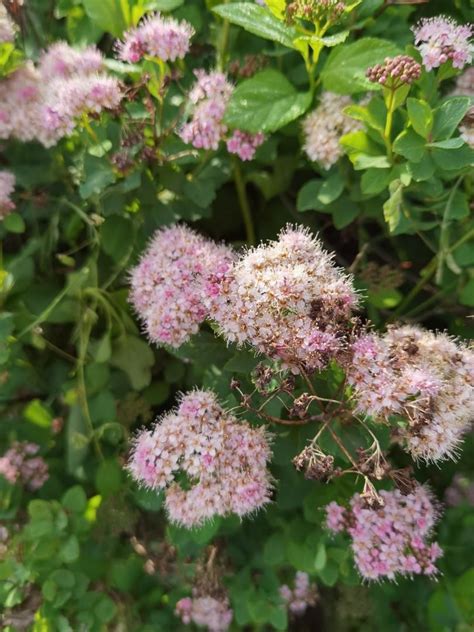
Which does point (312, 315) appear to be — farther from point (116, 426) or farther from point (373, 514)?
point (116, 426)

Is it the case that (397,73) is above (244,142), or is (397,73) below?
above

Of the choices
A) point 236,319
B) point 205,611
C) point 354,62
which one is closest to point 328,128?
point 354,62

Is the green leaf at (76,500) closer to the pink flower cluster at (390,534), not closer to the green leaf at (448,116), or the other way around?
the pink flower cluster at (390,534)

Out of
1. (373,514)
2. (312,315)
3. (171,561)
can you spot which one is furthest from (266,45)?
(171,561)

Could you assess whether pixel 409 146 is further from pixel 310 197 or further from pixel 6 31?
pixel 6 31

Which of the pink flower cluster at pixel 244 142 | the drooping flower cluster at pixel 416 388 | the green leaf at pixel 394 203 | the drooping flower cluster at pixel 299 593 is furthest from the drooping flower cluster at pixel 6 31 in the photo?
the drooping flower cluster at pixel 299 593

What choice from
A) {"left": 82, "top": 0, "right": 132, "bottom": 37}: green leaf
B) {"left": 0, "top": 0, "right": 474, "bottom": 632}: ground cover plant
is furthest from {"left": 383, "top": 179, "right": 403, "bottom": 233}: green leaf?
{"left": 82, "top": 0, "right": 132, "bottom": 37}: green leaf

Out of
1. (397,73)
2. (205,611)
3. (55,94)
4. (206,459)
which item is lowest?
(205,611)
